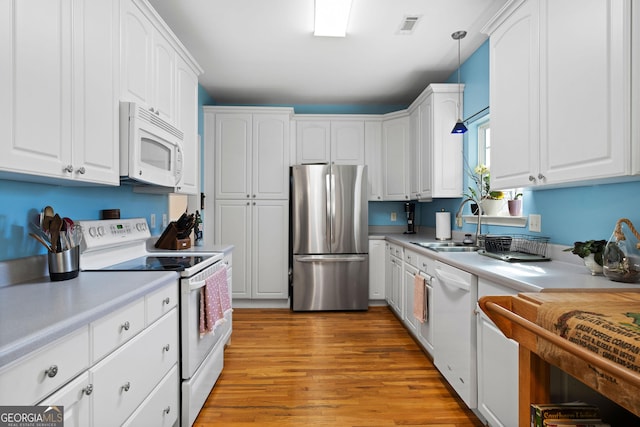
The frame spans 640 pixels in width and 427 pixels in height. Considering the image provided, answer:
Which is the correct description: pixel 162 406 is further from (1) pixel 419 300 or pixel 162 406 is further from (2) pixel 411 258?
(2) pixel 411 258

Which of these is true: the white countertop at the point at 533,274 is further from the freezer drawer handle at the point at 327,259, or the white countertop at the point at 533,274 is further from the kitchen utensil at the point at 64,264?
the kitchen utensil at the point at 64,264

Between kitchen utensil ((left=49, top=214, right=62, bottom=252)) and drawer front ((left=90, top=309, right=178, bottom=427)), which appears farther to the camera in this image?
kitchen utensil ((left=49, top=214, right=62, bottom=252))

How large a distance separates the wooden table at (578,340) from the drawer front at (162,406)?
54.6 inches

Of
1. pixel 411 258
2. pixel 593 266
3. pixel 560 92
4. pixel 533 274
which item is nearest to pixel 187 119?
pixel 411 258

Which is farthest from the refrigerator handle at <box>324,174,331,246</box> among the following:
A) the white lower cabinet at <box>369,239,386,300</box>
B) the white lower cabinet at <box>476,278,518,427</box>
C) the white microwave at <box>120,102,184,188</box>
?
Result: the white lower cabinet at <box>476,278,518,427</box>

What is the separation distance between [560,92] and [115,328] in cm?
217

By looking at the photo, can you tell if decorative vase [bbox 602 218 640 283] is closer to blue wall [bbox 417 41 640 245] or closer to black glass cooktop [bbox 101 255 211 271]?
blue wall [bbox 417 41 640 245]

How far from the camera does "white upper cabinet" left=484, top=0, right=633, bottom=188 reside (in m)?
1.29

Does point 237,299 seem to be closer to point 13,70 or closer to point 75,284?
point 75,284

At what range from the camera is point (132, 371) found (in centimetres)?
126

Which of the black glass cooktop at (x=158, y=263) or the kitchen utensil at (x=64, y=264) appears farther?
the black glass cooktop at (x=158, y=263)

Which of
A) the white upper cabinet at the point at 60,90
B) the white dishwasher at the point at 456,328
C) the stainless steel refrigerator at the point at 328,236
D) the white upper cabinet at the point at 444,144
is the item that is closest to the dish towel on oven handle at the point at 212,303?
the white upper cabinet at the point at 60,90

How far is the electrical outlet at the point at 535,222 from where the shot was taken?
2170mm

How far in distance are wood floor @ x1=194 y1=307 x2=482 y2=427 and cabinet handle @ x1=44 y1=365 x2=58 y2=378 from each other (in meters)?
1.25
